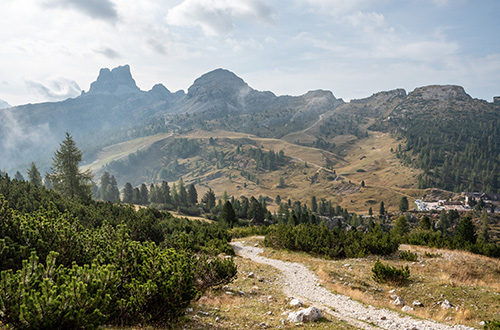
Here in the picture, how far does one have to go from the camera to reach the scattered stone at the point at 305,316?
1241 cm

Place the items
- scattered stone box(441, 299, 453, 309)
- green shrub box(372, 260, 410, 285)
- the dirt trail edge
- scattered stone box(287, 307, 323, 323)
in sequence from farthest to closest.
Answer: green shrub box(372, 260, 410, 285), scattered stone box(441, 299, 453, 309), the dirt trail edge, scattered stone box(287, 307, 323, 323)

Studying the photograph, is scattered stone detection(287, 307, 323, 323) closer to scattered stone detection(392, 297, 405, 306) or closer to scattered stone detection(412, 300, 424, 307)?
scattered stone detection(392, 297, 405, 306)

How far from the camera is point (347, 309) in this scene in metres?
15.4

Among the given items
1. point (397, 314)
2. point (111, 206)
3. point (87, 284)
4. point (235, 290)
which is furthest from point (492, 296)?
point (111, 206)

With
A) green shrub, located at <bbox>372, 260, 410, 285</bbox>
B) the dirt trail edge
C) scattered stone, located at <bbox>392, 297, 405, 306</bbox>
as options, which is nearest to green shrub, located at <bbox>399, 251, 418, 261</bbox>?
green shrub, located at <bbox>372, 260, 410, 285</bbox>

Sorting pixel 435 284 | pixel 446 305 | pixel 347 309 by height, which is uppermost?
pixel 347 309

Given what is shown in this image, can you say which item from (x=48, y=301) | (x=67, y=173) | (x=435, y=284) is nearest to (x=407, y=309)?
(x=435, y=284)

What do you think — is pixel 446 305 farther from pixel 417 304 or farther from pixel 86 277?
pixel 86 277

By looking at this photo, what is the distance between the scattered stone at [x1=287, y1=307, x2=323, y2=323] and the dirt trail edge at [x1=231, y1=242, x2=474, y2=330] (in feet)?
5.63

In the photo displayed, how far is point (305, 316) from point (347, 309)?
425 centimetres

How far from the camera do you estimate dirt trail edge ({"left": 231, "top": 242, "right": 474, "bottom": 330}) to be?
12836 mm

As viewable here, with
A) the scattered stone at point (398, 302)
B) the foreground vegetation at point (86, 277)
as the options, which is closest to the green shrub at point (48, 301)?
the foreground vegetation at point (86, 277)

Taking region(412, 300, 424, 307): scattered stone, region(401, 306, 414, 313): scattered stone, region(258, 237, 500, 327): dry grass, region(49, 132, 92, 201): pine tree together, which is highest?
region(49, 132, 92, 201): pine tree

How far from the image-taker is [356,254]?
29875 mm
